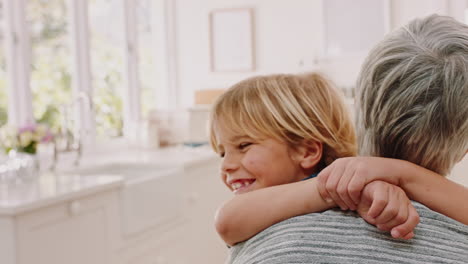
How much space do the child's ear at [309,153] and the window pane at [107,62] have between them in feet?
10.0

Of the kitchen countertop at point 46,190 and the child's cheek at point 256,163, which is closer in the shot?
the child's cheek at point 256,163

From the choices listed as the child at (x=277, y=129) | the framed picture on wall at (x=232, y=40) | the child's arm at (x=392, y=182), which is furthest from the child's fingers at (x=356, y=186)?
the framed picture on wall at (x=232, y=40)

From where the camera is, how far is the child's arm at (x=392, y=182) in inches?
30.8

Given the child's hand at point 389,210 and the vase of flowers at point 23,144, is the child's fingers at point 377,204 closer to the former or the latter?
the child's hand at point 389,210

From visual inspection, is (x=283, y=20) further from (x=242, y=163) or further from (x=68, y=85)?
(x=242, y=163)

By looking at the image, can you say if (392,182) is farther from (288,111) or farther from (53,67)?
(53,67)

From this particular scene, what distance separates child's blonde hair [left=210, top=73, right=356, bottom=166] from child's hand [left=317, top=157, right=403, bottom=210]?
9.6 inches

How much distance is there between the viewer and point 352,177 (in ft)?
2.57

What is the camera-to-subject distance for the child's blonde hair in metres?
1.04

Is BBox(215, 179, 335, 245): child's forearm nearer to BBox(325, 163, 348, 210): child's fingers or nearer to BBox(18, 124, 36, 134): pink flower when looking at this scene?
BBox(325, 163, 348, 210): child's fingers

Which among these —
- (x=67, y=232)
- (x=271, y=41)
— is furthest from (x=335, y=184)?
(x=271, y=41)

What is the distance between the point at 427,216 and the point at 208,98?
4092 millimetres

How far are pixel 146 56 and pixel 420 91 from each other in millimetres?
4160

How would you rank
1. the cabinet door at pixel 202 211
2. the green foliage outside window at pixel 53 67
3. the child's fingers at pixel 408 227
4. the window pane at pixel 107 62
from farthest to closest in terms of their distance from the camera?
the window pane at pixel 107 62
the cabinet door at pixel 202 211
the green foliage outside window at pixel 53 67
the child's fingers at pixel 408 227
